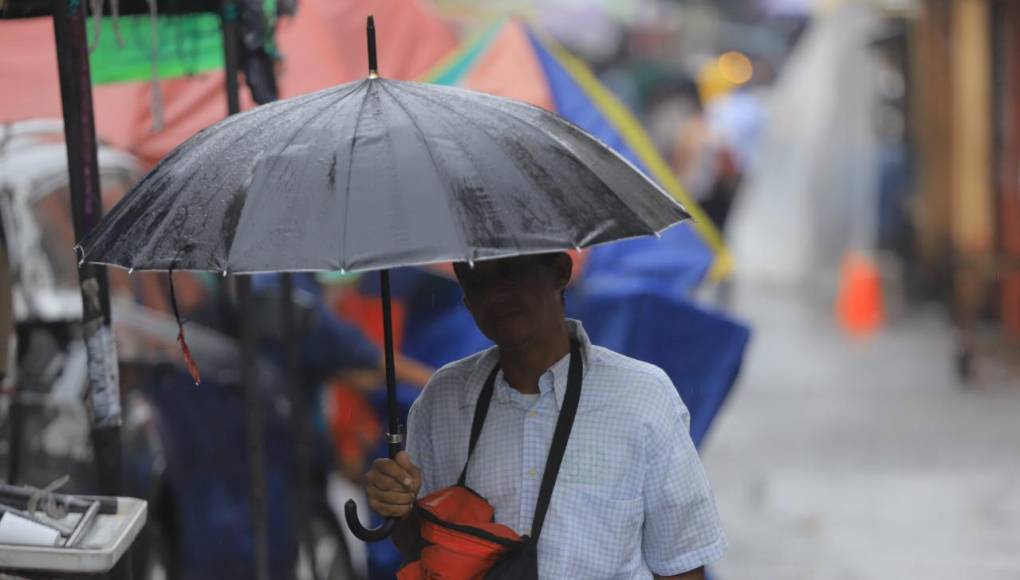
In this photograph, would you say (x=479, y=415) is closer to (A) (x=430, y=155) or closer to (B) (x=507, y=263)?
(B) (x=507, y=263)

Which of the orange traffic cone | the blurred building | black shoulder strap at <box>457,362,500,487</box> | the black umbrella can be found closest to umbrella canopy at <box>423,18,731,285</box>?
black shoulder strap at <box>457,362,500,487</box>

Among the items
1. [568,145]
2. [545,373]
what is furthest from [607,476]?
[568,145]

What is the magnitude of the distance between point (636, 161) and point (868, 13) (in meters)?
10.3

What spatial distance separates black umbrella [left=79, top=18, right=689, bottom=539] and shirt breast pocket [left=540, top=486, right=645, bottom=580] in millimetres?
368

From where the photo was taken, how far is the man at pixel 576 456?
9.22ft

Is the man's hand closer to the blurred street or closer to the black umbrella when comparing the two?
the black umbrella

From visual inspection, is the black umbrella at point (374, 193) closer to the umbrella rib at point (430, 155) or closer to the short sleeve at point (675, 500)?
the umbrella rib at point (430, 155)

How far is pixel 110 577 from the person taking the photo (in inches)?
134

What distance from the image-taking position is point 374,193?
2.58 m

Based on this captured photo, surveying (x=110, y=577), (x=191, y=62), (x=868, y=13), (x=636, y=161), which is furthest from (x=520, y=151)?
(x=868, y=13)

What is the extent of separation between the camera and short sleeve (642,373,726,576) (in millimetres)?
2818

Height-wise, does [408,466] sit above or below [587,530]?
above

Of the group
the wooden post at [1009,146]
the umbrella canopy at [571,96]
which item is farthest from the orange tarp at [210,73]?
the wooden post at [1009,146]

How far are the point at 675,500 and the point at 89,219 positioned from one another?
5.33 feet
